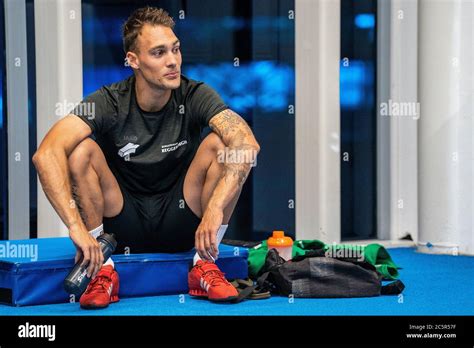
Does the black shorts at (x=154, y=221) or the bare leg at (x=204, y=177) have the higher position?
the bare leg at (x=204, y=177)

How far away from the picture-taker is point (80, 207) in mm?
3199

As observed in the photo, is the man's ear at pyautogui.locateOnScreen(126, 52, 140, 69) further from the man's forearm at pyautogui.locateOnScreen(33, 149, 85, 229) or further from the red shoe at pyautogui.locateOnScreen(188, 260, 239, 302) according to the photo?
the red shoe at pyautogui.locateOnScreen(188, 260, 239, 302)

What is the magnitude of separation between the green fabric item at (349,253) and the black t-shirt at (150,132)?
1.81 ft

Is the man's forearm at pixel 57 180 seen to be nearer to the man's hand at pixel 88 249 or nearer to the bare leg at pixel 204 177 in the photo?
the man's hand at pixel 88 249

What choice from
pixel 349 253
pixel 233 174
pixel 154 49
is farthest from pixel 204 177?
pixel 349 253

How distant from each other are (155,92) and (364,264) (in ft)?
3.28

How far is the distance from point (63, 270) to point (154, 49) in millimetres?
849

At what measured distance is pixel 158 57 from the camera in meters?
3.28

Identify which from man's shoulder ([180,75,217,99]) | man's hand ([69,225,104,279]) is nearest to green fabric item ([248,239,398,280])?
man's shoulder ([180,75,217,99])

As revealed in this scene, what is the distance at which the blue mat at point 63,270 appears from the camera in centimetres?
313

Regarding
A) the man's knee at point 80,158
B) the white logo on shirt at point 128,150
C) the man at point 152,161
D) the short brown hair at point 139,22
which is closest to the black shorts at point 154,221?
the man at point 152,161

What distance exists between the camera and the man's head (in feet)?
10.7

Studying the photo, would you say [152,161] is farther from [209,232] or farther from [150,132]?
[209,232]
